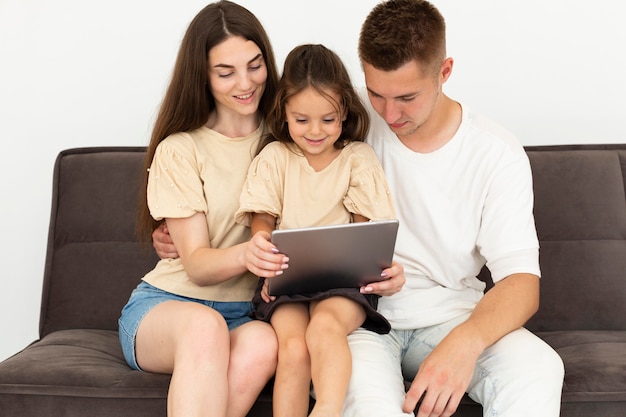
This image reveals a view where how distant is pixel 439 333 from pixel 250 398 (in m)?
0.52

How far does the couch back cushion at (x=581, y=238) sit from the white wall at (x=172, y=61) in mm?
470

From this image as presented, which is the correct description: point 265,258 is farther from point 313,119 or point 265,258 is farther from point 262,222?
point 313,119

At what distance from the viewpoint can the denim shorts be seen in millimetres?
2426

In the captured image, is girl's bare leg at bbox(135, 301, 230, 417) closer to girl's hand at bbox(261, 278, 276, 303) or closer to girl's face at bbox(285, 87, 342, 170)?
girl's hand at bbox(261, 278, 276, 303)

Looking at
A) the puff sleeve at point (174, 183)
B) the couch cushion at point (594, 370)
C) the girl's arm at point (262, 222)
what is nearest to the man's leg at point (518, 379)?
the couch cushion at point (594, 370)

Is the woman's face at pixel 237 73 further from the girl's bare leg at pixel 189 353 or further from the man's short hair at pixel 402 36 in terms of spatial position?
the girl's bare leg at pixel 189 353

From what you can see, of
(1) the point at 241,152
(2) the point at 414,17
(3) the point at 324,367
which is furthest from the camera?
(1) the point at 241,152

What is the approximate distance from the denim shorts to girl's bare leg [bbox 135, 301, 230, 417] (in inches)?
1.7

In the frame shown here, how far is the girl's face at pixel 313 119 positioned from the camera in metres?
2.40

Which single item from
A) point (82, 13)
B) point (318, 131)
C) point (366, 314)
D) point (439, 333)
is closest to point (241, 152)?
point (318, 131)

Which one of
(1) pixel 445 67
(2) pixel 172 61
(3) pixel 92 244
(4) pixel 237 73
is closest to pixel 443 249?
(1) pixel 445 67

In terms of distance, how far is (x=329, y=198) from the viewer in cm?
245

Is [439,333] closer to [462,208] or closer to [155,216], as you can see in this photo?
[462,208]

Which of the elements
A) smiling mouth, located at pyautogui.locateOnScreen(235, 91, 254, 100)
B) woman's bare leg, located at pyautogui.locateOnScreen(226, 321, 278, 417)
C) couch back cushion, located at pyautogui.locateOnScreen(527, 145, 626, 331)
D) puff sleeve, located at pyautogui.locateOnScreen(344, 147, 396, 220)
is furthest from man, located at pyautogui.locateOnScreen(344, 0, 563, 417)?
couch back cushion, located at pyautogui.locateOnScreen(527, 145, 626, 331)
